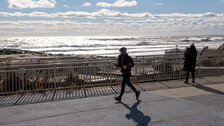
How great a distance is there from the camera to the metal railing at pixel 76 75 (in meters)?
9.12

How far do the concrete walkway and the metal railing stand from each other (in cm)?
172

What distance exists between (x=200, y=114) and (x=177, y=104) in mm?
1038

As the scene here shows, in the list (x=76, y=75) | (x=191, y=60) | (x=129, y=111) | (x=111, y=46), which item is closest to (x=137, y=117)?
(x=129, y=111)

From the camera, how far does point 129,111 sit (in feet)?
21.7

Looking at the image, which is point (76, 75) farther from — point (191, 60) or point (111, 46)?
point (111, 46)

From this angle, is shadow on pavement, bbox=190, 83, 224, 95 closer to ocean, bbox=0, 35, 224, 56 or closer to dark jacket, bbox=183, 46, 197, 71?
dark jacket, bbox=183, 46, 197, 71

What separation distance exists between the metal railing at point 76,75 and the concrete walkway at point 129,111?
1717 millimetres

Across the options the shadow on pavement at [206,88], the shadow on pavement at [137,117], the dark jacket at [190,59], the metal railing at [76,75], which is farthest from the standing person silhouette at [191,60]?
the shadow on pavement at [137,117]

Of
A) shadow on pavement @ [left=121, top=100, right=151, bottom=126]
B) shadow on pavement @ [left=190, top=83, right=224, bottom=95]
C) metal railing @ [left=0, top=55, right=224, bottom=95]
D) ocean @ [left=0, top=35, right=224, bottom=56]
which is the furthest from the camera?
ocean @ [left=0, top=35, right=224, bottom=56]

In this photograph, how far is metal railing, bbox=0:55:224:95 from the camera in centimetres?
912

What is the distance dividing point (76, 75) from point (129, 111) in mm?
3881

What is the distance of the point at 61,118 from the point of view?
6098 mm

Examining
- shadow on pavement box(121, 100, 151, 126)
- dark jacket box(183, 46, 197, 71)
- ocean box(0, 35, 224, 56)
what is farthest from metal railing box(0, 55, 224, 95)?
ocean box(0, 35, 224, 56)

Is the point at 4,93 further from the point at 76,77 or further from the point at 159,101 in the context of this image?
the point at 159,101
